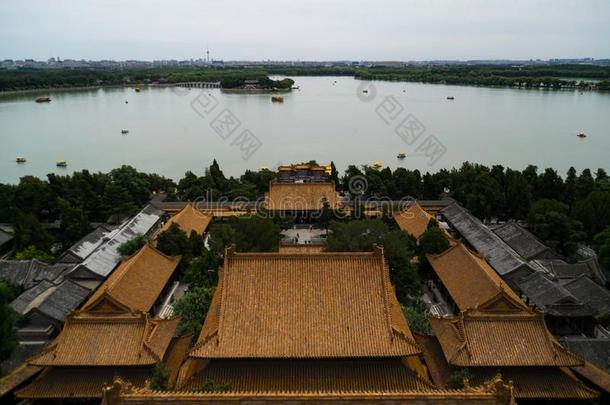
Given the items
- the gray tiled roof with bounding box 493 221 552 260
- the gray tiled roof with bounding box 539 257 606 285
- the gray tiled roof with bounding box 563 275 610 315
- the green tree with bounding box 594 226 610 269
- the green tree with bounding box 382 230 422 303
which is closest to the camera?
Answer: the gray tiled roof with bounding box 563 275 610 315

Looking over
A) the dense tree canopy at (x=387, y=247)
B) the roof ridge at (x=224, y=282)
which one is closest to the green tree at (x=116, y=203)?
the dense tree canopy at (x=387, y=247)

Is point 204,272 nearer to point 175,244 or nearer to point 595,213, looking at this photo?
point 175,244

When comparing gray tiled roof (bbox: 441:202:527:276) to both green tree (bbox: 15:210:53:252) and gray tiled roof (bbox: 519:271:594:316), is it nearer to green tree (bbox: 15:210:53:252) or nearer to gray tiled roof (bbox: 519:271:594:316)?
gray tiled roof (bbox: 519:271:594:316)

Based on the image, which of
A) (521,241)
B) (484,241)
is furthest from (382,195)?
(521,241)

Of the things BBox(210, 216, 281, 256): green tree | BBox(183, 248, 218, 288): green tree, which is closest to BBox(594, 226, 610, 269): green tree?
BBox(210, 216, 281, 256): green tree

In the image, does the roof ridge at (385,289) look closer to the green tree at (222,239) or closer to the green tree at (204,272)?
the green tree at (204,272)

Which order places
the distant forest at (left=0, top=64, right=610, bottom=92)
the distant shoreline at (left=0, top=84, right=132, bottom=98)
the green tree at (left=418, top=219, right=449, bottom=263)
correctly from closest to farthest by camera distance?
the green tree at (left=418, top=219, right=449, bottom=263) < the distant shoreline at (left=0, top=84, right=132, bottom=98) < the distant forest at (left=0, top=64, right=610, bottom=92)
